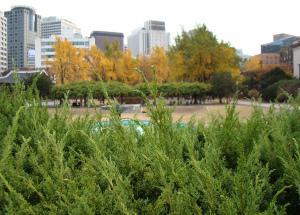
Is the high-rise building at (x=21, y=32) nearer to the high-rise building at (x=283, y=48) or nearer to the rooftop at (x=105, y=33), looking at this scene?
the rooftop at (x=105, y=33)

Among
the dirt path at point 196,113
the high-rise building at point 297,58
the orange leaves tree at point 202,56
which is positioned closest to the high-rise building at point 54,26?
the orange leaves tree at point 202,56

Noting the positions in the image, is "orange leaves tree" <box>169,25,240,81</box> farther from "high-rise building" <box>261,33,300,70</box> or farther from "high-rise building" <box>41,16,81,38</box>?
"high-rise building" <box>41,16,81,38</box>

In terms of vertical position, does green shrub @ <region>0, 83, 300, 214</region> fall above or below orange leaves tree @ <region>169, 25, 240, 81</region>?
below

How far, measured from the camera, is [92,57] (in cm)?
5044

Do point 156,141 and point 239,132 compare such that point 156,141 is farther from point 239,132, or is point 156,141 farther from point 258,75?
point 258,75

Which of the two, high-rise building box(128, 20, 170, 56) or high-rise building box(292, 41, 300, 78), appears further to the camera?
high-rise building box(128, 20, 170, 56)

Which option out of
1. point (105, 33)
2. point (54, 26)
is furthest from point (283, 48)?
point (54, 26)

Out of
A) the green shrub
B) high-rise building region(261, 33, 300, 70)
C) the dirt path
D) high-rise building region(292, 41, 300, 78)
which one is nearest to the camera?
the green shrub

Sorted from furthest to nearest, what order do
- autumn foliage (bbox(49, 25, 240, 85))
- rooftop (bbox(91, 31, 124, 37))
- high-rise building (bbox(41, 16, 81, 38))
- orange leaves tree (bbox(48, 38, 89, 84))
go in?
high-rise building (bbox(41, 16, 81, 38)) < rooftop (bbox(91, 31, 124, 37)) < orange leaves tree (bbox(48, 38, 89, 84)) < autumn foliage (bbox(49, 25, 240, 85))

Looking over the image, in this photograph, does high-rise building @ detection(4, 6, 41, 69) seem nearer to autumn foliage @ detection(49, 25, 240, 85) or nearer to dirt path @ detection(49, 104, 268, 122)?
autumn foliage @ detection(49, 25, 240, 85)

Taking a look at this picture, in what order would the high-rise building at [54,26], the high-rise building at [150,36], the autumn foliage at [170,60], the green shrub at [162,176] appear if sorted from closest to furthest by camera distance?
1. the green shrub at [162,176]
2. the autumn foliage at [170,60]
3. the high-rise building at [150,36]
4. the high-rise building at [54,26]

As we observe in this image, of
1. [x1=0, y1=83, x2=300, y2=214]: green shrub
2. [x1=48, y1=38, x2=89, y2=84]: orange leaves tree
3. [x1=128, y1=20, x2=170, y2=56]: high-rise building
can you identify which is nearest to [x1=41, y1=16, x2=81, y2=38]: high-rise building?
[x1=128, y1=20, x2=170, y2=56]: high-rise building

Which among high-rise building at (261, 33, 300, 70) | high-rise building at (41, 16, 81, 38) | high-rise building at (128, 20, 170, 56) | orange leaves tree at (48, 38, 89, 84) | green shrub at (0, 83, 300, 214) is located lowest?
green shrub at (0, 83, 300, 214)

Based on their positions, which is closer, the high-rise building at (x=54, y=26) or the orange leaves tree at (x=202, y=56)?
the orange leaves tree at (x=202, y=56)
